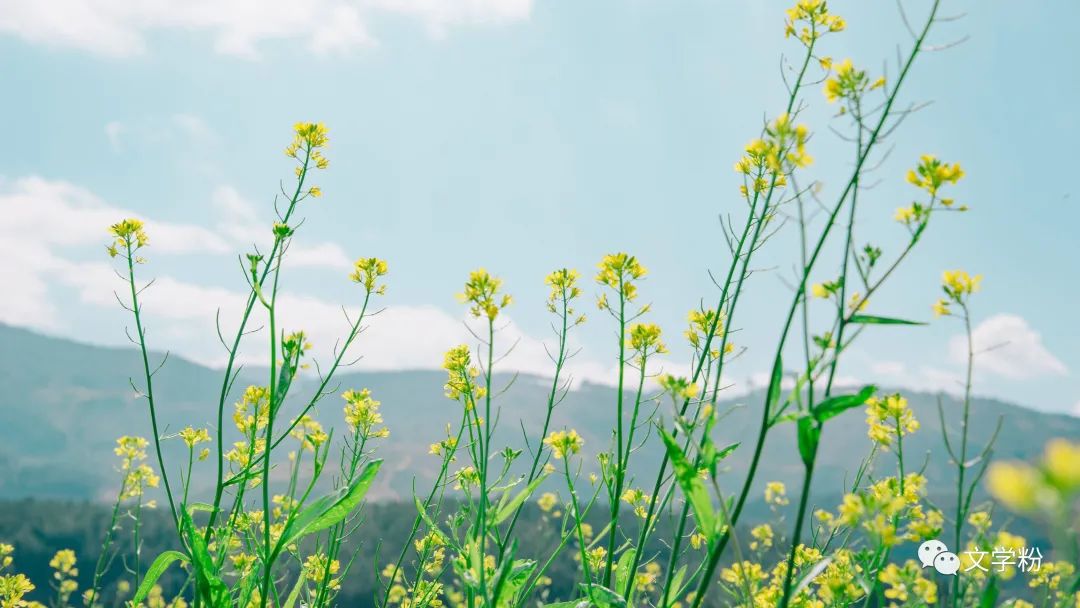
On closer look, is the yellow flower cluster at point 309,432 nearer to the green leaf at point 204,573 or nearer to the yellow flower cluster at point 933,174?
the green leaf at point 204,573

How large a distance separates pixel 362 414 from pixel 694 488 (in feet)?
5.92

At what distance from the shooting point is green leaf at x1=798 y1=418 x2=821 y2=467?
4.00ft

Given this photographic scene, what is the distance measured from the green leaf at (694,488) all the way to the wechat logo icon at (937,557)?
658 millimetres

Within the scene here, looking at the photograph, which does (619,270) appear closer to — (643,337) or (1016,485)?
(643,337)

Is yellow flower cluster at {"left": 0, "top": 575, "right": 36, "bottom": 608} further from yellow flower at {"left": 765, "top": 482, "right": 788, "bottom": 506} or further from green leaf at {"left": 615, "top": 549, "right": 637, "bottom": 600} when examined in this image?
yellow flower at {"left": 765, "top": 482, "right": 788, "bottom": 506}

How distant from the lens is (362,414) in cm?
284

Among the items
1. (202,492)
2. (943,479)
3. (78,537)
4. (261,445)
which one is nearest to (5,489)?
(202,492)

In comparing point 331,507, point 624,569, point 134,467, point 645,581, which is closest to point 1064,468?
point 331,507

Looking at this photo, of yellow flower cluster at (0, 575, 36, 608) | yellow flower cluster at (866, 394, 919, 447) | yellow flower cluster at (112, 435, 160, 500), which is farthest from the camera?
yellow flower cluster at (112, 435, 160, 500)

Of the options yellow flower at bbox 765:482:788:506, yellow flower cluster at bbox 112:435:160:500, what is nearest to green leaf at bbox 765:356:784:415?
yellow flower at bbox 765:482:788:506

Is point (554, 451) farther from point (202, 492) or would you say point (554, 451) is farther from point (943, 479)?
point (943, 479)

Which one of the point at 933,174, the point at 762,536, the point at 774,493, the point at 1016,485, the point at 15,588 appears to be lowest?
the point at 15,588

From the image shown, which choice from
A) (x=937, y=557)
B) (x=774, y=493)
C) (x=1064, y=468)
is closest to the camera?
(x=1064, y=468)

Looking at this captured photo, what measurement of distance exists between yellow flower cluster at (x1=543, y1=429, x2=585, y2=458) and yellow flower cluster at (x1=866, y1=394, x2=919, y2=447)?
91 cm
